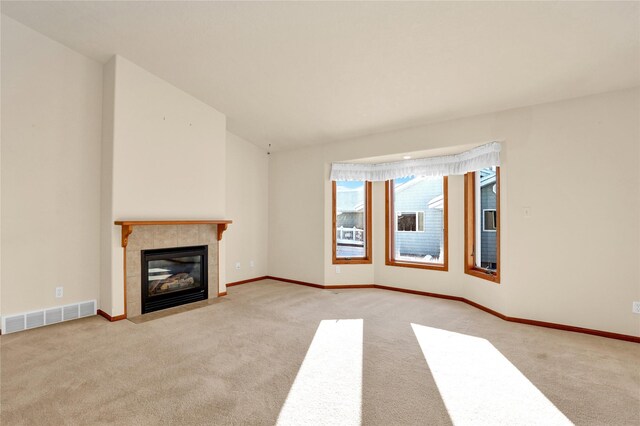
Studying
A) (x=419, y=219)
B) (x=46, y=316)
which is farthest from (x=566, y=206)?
(x=46, y=316)

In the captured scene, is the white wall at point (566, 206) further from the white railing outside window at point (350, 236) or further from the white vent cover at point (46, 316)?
the white vent cover at point (46, 316)

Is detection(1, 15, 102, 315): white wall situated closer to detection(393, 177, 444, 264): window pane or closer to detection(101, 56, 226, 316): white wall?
detection(101, 56, 226, 316): white wall

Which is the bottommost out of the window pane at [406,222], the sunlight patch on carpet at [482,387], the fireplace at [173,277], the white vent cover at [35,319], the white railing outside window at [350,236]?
the sunlight patch on carpet at [482,387]

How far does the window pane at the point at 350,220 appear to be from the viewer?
5672 mm

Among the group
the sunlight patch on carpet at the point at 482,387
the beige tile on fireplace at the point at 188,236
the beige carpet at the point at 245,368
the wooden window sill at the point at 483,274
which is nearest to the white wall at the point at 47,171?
the beige carpet at the point at 245,368

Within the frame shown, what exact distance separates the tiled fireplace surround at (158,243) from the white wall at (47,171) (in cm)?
48

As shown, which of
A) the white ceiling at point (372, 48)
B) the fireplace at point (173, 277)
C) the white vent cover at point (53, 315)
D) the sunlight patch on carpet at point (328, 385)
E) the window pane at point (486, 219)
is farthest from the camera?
the window pane at point (486, 219)

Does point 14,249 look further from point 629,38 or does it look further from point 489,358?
point 629,38

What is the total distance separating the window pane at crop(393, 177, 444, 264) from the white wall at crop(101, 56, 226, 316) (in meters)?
3.05

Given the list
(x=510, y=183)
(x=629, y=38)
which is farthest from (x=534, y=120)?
(x=629, y=38)

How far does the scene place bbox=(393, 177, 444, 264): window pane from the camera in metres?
5.07

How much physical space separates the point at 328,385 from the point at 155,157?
3477mm

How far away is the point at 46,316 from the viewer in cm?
349

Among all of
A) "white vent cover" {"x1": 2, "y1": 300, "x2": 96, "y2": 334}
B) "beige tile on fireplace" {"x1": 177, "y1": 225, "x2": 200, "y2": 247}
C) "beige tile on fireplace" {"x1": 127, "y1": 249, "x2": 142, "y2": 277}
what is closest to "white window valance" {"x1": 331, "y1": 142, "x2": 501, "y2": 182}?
"beige tile on fireplace" {"x1": 177, "y1": 225, "x2": 200, "y2": 247}
